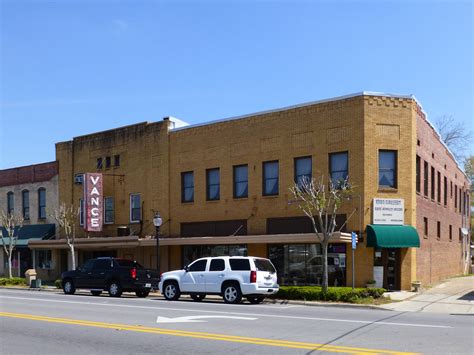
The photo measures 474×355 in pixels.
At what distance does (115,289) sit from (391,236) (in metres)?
12.1

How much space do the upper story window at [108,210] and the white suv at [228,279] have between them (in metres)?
13.6

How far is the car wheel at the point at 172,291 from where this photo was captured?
74.7 ft

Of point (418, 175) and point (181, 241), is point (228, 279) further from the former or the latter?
point (418, 175)

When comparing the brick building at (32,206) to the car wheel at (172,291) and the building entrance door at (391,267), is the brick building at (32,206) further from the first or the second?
the building entrance door at (391,267)

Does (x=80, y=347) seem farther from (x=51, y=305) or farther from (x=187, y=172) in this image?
(x=187, y=172)

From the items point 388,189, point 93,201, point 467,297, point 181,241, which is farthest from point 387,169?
point 93,201

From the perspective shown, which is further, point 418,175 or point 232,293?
point 418,175

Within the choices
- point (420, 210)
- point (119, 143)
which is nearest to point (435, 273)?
point (420, 210)

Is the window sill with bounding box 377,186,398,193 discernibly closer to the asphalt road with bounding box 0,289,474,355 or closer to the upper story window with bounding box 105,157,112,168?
the asphalt road with bounding box 0,289,474,355

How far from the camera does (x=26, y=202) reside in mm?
41500

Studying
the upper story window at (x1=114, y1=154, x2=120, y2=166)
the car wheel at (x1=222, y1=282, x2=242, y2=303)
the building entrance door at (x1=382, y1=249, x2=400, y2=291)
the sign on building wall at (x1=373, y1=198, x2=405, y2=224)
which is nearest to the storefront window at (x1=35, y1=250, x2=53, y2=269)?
the upper story window at (x1=114, y1=154, x2=120, y2=166)

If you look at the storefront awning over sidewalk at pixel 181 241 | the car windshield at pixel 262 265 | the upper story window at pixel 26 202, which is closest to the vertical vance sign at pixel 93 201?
the storefront awning over sidewalk at pixel 181 241

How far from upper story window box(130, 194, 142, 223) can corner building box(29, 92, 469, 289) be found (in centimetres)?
7

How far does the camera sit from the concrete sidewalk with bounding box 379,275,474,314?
19.0 metres
